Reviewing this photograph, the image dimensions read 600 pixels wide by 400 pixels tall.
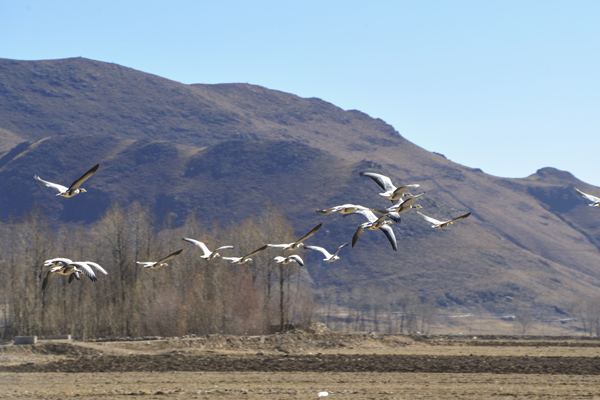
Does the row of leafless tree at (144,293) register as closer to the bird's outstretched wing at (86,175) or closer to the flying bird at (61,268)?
the flying bird at (61,268)

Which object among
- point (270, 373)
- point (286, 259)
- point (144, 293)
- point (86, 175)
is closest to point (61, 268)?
point (86, 175)

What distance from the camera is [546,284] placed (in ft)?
620

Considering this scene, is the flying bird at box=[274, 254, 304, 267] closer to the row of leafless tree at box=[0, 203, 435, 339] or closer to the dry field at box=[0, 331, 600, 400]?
the dry field at box=[0, 331, 600, 400]

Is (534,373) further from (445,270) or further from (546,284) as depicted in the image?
(546,284)

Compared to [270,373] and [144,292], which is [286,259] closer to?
[270,373]

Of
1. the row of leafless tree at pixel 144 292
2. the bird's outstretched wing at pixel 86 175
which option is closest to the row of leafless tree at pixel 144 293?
the row of leafless tree at pixel 144 292

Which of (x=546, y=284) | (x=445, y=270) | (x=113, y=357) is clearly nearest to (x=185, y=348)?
(x=113, y=357)

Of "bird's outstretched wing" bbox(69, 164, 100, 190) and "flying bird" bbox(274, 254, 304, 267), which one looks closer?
"bird's outstretched wing" bbox(69, 164, 100, 190)

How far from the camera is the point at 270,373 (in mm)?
35000

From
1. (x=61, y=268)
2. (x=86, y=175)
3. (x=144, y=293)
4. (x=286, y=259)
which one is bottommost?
(x=61, y=268)

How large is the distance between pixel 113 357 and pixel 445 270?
143 meters

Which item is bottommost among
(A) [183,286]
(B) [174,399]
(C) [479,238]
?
(B) [174,399]

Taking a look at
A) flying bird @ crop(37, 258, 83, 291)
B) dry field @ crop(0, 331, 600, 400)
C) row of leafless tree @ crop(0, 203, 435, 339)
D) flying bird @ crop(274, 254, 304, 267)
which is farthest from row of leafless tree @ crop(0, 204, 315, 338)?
flying bird @ crop(37, 258, 83, 291)

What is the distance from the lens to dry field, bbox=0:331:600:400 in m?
28.0
